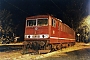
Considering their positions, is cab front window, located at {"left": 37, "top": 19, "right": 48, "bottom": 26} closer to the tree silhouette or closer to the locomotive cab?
the locomotive cab

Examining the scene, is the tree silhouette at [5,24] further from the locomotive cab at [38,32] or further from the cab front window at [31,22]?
the locomotive cab at [38,32]

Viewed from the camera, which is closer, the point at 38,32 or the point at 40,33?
the point at 40,33

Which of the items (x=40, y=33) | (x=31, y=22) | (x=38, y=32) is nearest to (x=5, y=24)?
(x=31, y=22)

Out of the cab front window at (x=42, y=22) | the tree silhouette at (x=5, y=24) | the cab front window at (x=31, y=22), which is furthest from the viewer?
the tree silhouette at (x=5, y=24)

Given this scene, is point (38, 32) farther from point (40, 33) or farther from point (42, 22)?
point (42, 22)

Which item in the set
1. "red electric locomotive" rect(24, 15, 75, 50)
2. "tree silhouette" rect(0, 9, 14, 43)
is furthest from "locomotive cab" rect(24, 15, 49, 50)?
"tree silhouette" rect(0, 9, 14, 43)

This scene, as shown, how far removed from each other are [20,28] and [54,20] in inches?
1081

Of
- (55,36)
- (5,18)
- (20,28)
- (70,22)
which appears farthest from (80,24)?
(55,36)

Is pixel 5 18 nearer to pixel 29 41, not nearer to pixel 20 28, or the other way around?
pixel 20 28

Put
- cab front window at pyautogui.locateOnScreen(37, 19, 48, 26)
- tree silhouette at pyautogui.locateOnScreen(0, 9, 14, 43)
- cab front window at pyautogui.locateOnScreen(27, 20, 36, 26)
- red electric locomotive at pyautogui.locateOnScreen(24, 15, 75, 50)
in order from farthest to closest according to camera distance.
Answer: tree silhouette at pyautogui.locateOnScreen(0, 9, 14, 43), cab front window at pyautogui.locateOnScreen(27, 20, 36, 26), cab front window at pyautogui.locateOnScreen(37, 19, 48, 26), red electric locomotive at pyautogui.locateOnScreen(24, 15, 75, 50)

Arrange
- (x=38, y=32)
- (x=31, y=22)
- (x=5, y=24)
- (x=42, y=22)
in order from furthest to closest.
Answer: (x=5, y=24) < (x=31, y=22) < (x=42, y=22) < (x=38, y=32)

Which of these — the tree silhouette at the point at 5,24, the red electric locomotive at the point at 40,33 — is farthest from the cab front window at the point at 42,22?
the tree silhouette at the point at 5,24

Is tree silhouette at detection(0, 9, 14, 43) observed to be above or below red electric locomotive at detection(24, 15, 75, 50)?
above

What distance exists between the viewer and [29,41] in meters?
17.4
